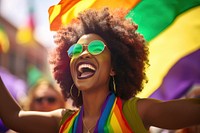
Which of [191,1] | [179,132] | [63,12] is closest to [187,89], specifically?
[179,132]

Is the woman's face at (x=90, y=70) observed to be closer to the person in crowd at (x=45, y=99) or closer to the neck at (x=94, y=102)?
the neck at (x=94, y=102)

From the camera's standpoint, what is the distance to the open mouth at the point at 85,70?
3.54m

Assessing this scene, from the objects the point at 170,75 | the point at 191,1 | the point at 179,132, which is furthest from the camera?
the point at 170,75

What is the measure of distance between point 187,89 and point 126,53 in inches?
74.9

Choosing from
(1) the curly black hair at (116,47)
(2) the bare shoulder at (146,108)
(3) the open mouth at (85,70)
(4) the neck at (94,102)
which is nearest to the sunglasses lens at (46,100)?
(1) the curly black hair at (116,47)

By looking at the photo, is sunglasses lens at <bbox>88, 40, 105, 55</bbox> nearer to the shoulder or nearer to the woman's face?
the woman's face

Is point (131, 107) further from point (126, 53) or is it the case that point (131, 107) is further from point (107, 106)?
point (126, 53)

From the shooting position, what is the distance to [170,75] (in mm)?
5312

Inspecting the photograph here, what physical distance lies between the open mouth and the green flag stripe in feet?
2.78

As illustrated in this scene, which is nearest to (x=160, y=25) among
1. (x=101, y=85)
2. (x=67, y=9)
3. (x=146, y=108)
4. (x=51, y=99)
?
(x=67, y=9)

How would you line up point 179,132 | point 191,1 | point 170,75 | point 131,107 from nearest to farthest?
point 131,107, point 191,1, point 179,132, point 170,75

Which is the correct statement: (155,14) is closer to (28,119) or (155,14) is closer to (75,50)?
(75,50)

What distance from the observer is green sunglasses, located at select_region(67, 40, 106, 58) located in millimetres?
3580

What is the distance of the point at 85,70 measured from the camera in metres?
3.58
